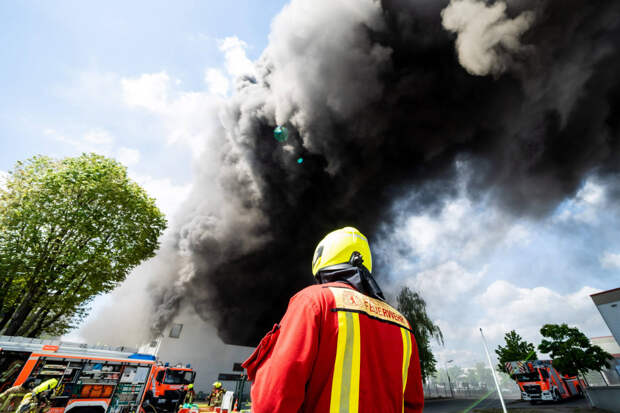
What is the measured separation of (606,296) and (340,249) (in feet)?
75.0

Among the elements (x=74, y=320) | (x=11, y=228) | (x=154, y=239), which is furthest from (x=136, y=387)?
(x=74, y=320)

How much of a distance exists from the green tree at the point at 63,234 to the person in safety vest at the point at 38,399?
5946mm

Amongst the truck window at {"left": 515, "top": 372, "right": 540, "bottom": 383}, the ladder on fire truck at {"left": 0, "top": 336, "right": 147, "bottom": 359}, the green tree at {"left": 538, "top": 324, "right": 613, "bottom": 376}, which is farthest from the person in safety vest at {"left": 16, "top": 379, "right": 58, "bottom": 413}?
the green tree at {"left": 538, "top": 324, "right": 613, "bottom": 376}

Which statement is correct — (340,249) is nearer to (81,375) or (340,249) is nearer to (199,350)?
(81,375)

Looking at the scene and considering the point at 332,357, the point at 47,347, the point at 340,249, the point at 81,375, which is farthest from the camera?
the point at 81,375

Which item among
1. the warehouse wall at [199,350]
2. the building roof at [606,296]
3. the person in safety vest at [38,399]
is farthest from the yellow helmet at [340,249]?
the building roof at [606,296]

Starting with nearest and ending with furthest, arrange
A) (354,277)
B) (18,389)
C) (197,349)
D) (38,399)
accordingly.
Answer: (354,277)
(18,389)
(38,399)
(197,349)

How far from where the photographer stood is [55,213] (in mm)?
10000

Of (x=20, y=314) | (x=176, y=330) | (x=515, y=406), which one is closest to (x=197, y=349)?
(x=176, y=330)

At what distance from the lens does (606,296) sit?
589 inches

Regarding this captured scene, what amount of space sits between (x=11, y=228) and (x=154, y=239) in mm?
4887

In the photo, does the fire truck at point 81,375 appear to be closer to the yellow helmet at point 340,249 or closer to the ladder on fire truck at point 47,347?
the ladder on fire truck at point 47,347

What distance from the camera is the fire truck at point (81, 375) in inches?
219

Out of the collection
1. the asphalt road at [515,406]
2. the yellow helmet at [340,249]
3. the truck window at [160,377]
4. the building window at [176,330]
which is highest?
the building window at [176,330]
